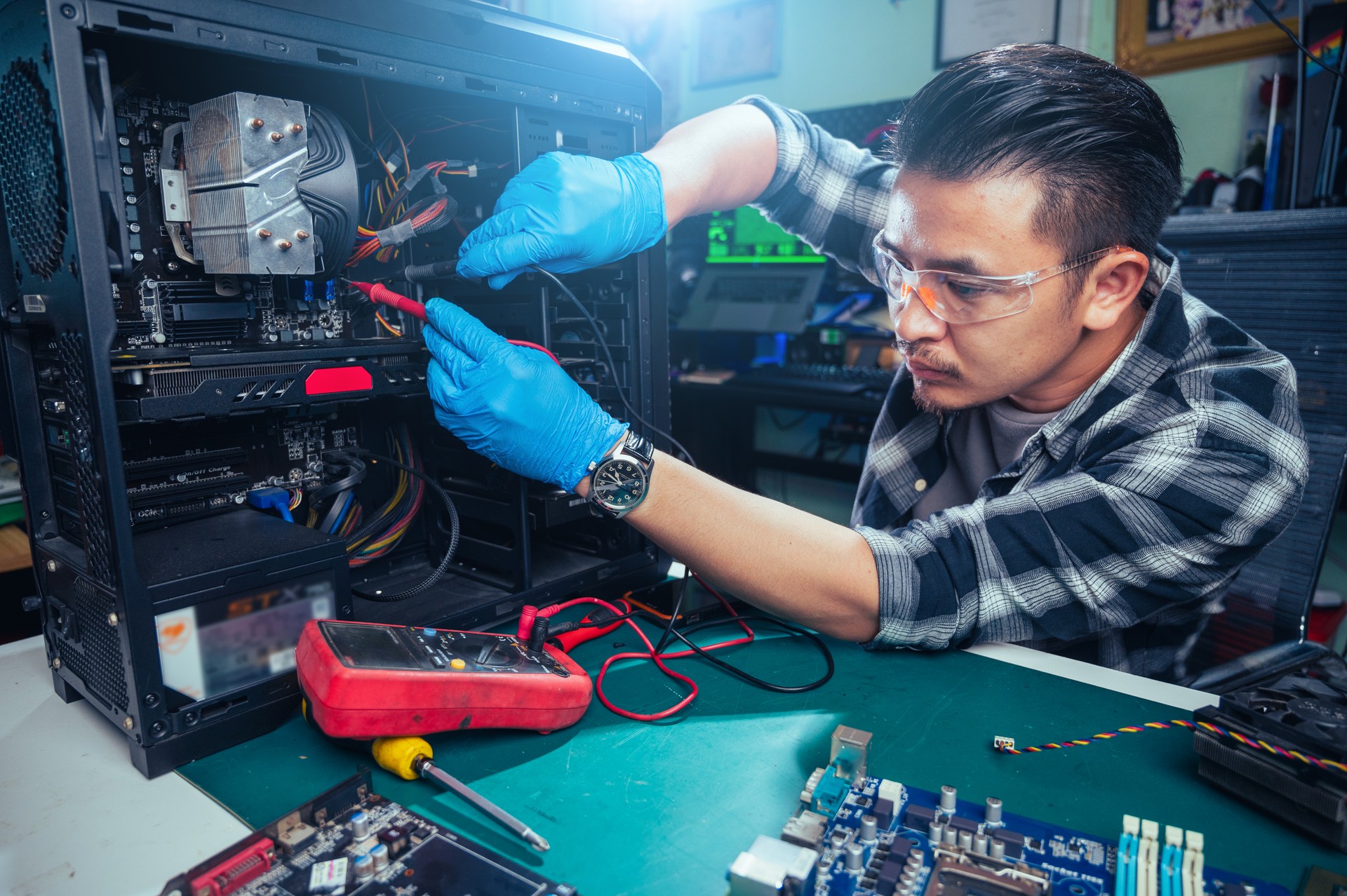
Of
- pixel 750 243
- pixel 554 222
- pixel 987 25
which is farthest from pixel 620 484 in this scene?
pixel 987 25

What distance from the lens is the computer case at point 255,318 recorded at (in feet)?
2.09

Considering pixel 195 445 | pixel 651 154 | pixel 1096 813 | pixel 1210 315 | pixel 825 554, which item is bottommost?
pixel 1096 813

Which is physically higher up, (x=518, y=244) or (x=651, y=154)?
(x=651, y=154)

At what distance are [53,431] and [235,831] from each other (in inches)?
16.7

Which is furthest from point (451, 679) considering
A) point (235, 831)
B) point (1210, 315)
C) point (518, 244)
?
point (1210, 315)

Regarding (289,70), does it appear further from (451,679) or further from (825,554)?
(825,554)

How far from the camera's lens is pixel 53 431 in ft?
2.45

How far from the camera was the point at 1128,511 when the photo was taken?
2.76 ft

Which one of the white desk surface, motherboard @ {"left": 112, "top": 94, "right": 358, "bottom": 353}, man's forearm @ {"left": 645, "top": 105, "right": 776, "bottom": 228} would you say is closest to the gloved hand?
man's forearm @ {"left": 645, "top": 105, "right": 776, "bottom": 228}

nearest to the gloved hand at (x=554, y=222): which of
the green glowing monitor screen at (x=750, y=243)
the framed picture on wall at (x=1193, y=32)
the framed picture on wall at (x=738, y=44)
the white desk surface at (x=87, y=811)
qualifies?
the white desk surface at (x=87, y=811)

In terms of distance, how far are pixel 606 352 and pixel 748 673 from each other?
41 cm

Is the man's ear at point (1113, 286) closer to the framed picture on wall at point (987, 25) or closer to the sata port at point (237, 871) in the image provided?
the sata port at point (237, 871)

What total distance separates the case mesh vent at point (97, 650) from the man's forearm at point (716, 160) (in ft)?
2.39

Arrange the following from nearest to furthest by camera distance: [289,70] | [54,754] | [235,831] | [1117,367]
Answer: [235,831]
[54,754]
[289,70]
[1117,367]
